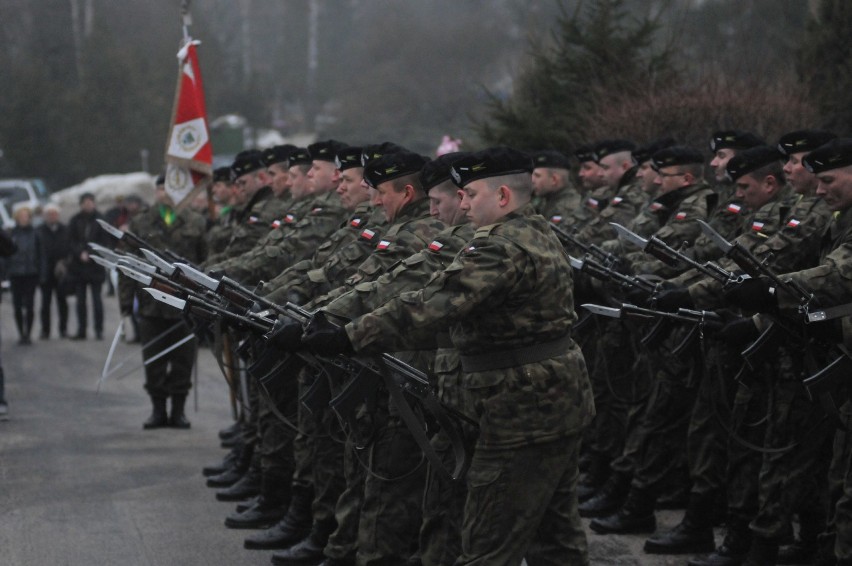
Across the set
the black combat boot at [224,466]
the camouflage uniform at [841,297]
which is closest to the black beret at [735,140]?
the camouflage uniform at [841,297]

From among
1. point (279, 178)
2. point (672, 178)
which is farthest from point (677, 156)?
point (279, 178)

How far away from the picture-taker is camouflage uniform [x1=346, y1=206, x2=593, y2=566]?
5094 millimetres

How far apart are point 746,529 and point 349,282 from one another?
2526 mm

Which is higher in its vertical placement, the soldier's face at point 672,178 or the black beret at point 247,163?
the soldier's face at point 672,178

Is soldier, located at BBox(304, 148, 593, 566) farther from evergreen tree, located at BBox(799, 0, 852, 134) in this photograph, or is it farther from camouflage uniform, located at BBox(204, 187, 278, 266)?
evergreen tree, located at BBox(799, 0, 852, 134)

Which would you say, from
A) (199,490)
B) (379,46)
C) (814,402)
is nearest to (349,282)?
(814,402)

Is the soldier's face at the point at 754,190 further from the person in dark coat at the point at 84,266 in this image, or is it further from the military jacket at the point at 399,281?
the person in dark coat at the point at 84,266

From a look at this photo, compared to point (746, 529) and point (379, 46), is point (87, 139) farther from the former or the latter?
point (746, 529)

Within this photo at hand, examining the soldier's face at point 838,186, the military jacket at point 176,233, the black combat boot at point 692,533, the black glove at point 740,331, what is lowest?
the black combat boot at point 692,533

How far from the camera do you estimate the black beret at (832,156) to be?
611cm

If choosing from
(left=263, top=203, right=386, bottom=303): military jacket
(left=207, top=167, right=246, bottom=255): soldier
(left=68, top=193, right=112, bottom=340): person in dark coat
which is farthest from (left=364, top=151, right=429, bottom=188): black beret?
(left=68, top=193, right=112, bottom=340): person in dark coat

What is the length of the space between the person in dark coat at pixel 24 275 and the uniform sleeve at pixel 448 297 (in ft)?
47.3

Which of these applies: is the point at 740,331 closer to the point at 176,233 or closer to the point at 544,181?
the point at 544,181

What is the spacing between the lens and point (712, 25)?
2191 cm
